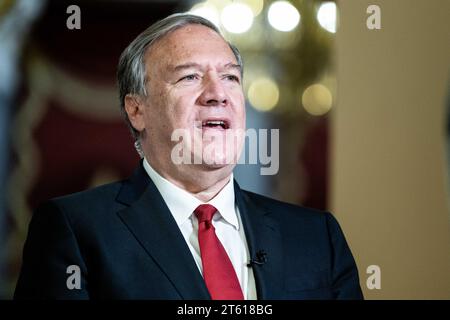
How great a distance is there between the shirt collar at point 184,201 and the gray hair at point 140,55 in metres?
0.12


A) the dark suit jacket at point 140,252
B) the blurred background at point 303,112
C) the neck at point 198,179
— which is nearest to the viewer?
the dark suit jacket at point 140,252

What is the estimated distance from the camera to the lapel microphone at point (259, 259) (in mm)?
1598

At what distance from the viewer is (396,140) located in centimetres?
191

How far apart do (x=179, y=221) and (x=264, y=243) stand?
0.21m

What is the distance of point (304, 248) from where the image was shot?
1.69 metres

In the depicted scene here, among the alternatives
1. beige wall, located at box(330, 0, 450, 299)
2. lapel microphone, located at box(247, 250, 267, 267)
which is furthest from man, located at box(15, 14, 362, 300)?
beige wall, located at box(330, 0, 450, 299)

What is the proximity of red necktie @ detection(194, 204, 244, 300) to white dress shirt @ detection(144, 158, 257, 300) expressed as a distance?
15mm

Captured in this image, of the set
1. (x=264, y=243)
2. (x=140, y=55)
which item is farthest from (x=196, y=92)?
(x=264, y=243)

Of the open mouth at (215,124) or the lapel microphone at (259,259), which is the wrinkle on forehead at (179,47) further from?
the lapel microphone at (259,259)

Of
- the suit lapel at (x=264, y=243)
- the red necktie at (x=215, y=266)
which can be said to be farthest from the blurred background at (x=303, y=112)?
the red necktie at (x=215, y=266)

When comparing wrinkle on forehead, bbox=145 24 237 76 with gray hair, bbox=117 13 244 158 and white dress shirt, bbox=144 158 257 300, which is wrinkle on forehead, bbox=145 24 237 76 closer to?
gray hair, bbox=117 13 244 158

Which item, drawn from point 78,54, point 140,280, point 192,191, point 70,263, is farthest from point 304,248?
point 78,54

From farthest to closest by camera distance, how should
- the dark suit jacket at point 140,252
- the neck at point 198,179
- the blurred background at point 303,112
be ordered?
the blurred background at point 303,112, the neck at point 198,179, the dark suit jacket at point 140,252
